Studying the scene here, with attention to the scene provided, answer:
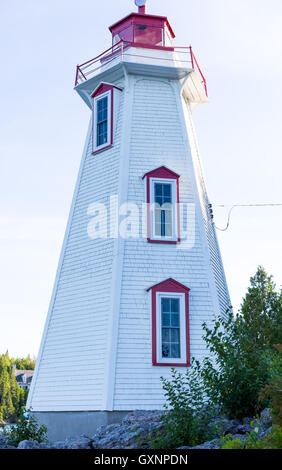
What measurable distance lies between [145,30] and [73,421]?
12.9 meters

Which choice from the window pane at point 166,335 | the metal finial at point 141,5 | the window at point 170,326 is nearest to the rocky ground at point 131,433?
the window at point 170,326

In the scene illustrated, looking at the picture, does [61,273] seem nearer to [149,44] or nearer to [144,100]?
[144,100]

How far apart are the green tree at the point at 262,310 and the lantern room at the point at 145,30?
10.1 metres

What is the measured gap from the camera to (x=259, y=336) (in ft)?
70.3

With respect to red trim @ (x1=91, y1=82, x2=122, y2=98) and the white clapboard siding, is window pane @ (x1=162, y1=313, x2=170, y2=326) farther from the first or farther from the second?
red trim @ (x1=91, y1=82, x2=122, y2=98)

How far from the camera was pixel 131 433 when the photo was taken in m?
11.2

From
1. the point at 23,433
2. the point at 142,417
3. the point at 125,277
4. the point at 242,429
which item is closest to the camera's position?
the point at 242,429

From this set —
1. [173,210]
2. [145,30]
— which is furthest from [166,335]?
[145,30]

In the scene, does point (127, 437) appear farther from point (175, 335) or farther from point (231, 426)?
point (175, 335)

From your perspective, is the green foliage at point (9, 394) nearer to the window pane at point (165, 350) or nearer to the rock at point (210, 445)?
the window pane at point (165, 350)

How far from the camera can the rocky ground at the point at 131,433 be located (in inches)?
373

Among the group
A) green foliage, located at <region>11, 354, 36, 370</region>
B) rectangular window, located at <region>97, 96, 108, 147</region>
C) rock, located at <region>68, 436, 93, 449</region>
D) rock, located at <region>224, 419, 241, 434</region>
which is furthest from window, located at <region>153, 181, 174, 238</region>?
green foliage, located at <region>11, 354, 36, 370</region>

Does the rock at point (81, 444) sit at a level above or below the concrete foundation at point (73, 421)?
below

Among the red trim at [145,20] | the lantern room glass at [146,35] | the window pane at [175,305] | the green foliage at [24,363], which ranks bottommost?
the window pane at [175,305]
